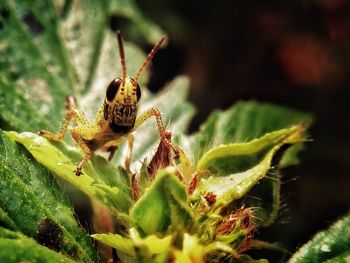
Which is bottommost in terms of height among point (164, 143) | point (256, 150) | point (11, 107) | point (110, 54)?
point (256, 150)

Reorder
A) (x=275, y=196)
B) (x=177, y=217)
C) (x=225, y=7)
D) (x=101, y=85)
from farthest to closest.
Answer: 1. (x=225, y=7)
2. (x=101, y=85)
3. (x=275, y=196)
4. (x=177, y=217)

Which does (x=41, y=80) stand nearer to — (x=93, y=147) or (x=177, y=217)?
(x=93, y=147)

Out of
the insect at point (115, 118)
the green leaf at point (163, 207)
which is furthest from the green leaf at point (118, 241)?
the insect at point (115, 118)

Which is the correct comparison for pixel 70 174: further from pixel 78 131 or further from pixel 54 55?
pixel 54 55

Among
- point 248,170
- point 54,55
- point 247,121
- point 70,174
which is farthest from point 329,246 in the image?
point 54,55

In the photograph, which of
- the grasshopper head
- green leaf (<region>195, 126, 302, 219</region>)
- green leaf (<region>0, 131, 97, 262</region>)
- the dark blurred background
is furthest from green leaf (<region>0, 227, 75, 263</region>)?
the dark blurred background

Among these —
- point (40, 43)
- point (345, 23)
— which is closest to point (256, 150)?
point (40, 43)
